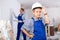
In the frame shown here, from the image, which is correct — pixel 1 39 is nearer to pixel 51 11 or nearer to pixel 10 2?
pixel 10 2

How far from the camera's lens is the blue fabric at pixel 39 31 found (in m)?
0.71

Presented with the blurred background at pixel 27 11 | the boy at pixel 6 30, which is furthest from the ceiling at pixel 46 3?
the boy at pixel 6 30

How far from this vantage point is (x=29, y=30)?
0.73m

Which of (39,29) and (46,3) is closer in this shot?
(39,29)

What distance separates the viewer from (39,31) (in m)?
0.72

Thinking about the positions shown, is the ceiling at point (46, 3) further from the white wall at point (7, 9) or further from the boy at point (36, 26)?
the boy at point (36, 26)

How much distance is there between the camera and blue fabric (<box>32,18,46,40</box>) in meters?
0.71

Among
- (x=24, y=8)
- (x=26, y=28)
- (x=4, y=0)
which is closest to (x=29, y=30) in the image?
(x=26, y=28)

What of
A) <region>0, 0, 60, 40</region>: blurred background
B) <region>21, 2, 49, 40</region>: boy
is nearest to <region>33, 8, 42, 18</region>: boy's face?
<region>21, 2, 49, 40</region>: boy

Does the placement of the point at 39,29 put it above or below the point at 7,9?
below

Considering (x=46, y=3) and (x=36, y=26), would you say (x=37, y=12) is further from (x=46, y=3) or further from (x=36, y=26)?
(x=46, y=3)

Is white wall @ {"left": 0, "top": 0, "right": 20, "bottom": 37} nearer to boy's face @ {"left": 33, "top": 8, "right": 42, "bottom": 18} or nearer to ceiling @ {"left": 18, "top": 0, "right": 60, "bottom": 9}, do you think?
ceiling @ {"left": 18, "top": 0, "right": 60, "bottom": 9}

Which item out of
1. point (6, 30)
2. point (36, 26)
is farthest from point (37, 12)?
point (6, 30)

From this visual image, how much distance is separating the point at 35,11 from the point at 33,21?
5cm
